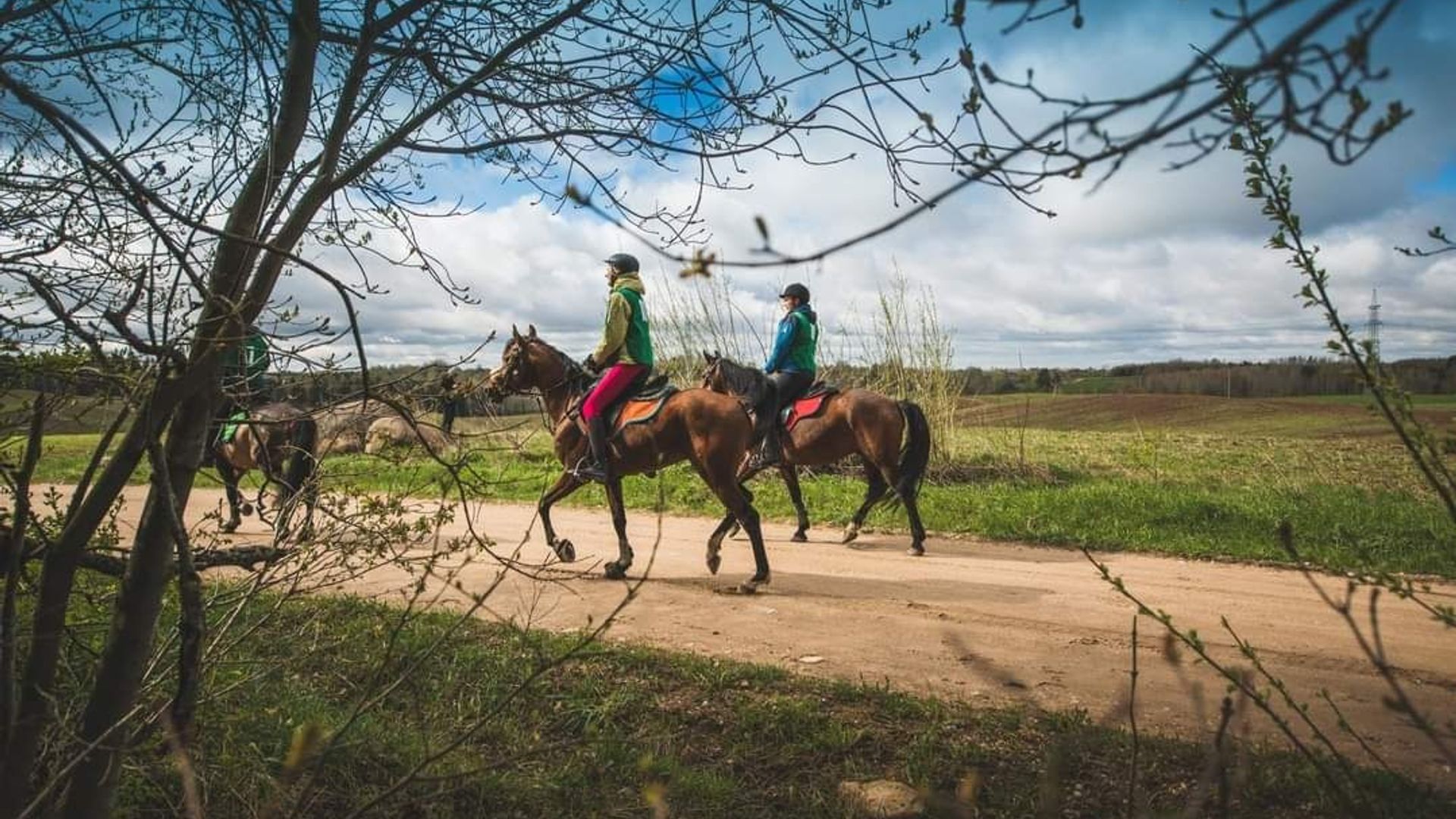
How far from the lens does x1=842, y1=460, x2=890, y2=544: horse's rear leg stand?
10.0 m

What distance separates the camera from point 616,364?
28.0 ft

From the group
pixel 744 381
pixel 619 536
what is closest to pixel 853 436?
pixel 744 381

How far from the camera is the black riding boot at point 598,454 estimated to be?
336 inches

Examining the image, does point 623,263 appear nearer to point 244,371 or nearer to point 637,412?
point 637,412

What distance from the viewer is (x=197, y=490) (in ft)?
47.3

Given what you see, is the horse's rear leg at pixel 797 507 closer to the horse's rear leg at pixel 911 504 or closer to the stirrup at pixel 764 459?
the stirrup at pixel 764 459

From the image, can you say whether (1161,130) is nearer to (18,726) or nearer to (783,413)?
(18,726)

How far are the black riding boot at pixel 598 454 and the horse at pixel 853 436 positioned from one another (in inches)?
75.5

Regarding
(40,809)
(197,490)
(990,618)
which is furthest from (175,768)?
(197,490)

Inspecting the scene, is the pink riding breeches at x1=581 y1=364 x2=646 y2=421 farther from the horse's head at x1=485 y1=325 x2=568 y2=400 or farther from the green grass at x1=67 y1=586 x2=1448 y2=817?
the green grass at x1=67 y1=586 x2=1448 y2=817

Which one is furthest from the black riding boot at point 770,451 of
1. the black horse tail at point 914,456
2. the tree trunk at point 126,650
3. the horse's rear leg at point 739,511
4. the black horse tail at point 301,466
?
the tree trunk at point 126,650

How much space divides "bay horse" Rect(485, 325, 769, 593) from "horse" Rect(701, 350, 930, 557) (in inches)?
72.1

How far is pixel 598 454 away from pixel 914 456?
3.54m

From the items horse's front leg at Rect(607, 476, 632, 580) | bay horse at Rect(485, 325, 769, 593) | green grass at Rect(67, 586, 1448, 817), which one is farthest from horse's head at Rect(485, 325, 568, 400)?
green grass at Rect(67, 586, 1448, 817)
